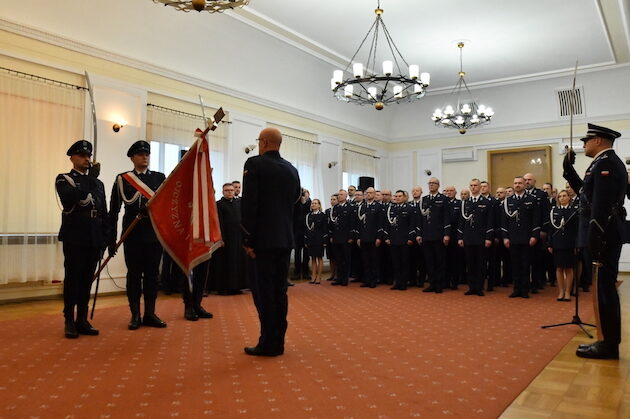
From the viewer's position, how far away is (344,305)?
5621 millimetres

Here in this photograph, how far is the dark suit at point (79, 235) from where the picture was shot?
3.80m

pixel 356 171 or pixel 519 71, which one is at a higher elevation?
pixel 519 71

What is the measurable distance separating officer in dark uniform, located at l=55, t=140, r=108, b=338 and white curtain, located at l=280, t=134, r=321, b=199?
5.68 metres

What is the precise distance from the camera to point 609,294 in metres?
3.22

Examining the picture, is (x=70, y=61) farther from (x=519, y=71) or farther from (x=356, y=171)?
(x=519, y=71)

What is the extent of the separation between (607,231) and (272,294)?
2.14m

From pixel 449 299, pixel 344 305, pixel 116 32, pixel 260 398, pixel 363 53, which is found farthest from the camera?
pixel 363 53

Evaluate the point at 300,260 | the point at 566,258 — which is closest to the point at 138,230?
the point at 566,258

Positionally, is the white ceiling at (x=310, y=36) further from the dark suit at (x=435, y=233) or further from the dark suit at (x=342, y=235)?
the dark suit at (x=435, y=233)

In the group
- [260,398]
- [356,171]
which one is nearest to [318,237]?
[356,171]

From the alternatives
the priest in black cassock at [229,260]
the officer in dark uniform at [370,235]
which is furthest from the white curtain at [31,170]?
the officer in dark uniform at [370,235]

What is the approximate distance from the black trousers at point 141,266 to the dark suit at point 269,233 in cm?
128

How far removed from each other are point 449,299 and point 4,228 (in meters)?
5.09

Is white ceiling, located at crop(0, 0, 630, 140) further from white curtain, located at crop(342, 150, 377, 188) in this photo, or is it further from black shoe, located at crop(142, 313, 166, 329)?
black shoe, located at crop(142, 313, 166, 329)
